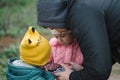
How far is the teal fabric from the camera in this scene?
13.4 feet

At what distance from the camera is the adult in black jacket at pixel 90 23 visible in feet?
12.0

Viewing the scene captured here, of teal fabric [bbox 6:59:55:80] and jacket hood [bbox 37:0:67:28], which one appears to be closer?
jacket hood [bbox 37:0:67:28]

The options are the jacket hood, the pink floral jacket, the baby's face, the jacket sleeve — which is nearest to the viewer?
the jacket sleeve

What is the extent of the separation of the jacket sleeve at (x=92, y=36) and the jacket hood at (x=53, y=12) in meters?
0.09

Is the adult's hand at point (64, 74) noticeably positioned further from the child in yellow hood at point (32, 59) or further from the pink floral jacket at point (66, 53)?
the pink floral jacket at point (66, 53)

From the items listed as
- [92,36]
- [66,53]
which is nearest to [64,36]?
[66,53]

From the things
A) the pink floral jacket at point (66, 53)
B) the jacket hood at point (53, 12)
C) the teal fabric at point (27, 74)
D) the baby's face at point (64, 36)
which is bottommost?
the teal fabric at point (27, 74)

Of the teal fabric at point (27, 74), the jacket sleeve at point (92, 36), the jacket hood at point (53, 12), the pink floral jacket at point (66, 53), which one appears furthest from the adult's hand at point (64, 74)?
the jacket hood at point (53, 12)

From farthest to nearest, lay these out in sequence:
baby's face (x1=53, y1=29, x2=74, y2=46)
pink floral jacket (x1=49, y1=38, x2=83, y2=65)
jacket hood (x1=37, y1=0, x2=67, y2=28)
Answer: pink floral jacket (x1=49, y1=38, x2=83, y2=65) < baby's face (x1=53, y1=29, x2=74, y2=46) < jacket hood (x1=37, y1=0, x2=67, y2=28)

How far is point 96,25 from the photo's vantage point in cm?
367

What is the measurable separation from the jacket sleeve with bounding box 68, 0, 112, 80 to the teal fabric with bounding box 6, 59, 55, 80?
483 mm

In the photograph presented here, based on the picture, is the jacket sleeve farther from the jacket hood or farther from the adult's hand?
the adult's hand

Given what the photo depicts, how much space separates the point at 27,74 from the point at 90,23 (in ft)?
2.68

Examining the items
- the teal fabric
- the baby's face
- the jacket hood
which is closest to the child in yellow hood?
the teal fabric
